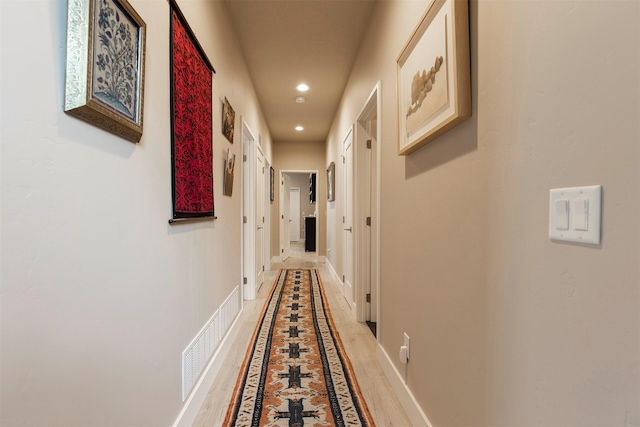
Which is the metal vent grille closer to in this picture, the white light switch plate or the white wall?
the white wall

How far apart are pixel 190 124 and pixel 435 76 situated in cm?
116

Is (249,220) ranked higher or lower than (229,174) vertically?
lower

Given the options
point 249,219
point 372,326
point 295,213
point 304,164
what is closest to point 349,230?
point 372,326

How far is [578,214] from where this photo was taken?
619 millimetres

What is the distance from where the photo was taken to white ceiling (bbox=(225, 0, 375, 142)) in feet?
7.52

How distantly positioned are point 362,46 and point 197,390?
2.90 metres

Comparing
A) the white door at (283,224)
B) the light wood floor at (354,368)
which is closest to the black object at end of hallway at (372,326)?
the light wood floor at (354,368)

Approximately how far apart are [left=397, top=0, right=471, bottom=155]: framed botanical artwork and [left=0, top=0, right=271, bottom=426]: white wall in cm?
109

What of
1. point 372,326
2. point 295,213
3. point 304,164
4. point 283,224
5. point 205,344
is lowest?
point 372,326

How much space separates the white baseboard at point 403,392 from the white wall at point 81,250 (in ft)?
3.65

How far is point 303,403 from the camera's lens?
5.38 ft

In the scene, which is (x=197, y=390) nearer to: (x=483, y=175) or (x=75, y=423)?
(x=75, y=423)

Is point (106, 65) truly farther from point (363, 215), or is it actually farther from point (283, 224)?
point (283, 224)

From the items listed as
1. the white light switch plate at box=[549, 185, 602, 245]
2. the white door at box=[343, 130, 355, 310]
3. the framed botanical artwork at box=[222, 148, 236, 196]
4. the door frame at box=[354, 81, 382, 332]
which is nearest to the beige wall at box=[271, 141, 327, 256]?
the white door at box=[343, 130, 355, 310]
